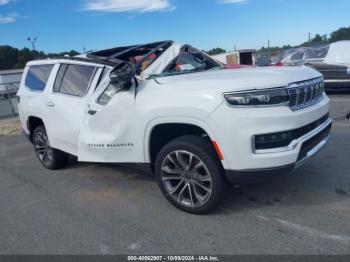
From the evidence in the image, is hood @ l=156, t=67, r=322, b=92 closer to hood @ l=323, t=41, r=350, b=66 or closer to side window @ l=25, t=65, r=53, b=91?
side window @ l=25, t=65, r=53, b=91

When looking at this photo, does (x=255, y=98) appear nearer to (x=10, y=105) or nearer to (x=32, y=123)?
(x=32, y=123)

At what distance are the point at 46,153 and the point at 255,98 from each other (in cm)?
407

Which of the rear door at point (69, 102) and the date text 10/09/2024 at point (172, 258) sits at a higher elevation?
the rear door at point (69, 102)

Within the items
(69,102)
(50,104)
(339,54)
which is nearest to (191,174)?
(69,102)

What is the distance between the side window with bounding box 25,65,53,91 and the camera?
5.80 metres

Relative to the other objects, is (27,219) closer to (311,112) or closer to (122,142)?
(122,142)

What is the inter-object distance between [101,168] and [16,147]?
3.91 m

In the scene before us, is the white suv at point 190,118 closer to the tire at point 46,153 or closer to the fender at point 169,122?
the fender at point 169,122

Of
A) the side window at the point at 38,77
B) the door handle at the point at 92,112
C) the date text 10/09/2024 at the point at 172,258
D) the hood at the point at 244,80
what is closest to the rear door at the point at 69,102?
the door handle at the point at 92,112

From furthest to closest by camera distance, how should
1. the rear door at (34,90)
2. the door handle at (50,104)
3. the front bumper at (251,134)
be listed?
the rear door at (34,90) < the door handle at (50,104) < the front bumper at (251,134)

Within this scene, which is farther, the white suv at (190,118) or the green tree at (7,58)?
the green tree at (7,58)

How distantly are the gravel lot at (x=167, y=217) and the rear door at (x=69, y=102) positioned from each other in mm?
706

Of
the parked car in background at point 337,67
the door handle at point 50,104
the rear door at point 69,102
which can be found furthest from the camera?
the parked car in background at point 337,67

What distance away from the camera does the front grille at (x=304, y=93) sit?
3426 mm
